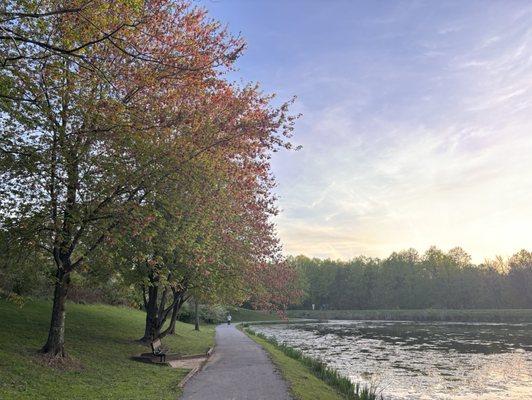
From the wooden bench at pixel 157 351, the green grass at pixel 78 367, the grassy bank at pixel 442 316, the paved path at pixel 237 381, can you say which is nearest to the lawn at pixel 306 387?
the paved path at pixel 237 381

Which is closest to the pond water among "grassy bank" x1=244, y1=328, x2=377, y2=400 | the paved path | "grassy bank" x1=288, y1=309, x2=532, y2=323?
"grassy bank" x1=244, y1=328, x2=377, y2=400

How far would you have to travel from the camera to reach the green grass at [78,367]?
1198 cm

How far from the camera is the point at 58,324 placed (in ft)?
51.9

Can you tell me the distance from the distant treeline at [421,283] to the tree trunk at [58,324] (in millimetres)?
93205

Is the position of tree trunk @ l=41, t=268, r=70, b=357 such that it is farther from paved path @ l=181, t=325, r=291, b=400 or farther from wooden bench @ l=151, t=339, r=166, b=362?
paved path @ l=181, t=325, r=291, b=400

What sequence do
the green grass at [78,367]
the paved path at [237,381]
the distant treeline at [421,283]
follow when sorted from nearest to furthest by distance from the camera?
the green grass at [78,367] → the paved path at [237,381] → the distant treeline at [421,283]

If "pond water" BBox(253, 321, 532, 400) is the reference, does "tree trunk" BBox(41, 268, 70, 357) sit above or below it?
above

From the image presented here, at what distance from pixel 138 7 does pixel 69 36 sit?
11.7 feet

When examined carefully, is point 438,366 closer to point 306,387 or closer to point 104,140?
point 306,387

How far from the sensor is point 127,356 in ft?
64.5

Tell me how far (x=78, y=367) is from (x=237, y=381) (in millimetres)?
5382

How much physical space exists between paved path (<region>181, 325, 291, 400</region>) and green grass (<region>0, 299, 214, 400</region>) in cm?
73

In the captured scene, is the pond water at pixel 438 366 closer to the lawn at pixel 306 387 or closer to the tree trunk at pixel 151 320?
the lawn at pixel 306 387

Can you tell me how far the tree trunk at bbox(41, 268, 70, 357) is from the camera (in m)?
15.5
